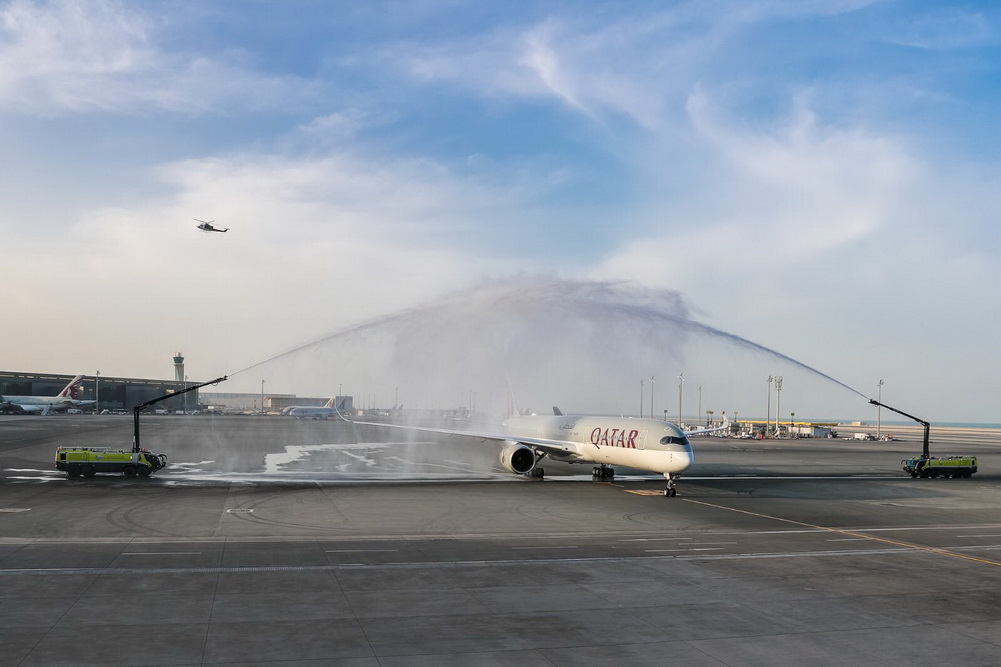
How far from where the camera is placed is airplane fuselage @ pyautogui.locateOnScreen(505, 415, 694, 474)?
38875mm

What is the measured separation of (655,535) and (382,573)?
1159 centimetres

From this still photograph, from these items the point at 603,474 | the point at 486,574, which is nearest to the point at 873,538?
the point at 486,574

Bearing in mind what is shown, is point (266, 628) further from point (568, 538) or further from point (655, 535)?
point (655, 535)

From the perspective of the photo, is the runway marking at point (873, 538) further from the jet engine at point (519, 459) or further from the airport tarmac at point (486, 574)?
the jet engine at point (519, 459)

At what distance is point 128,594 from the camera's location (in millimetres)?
17875

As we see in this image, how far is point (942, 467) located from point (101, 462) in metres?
58.8

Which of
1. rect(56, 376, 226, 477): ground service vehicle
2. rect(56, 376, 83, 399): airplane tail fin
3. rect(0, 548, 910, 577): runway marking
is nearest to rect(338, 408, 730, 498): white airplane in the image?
rect(56, 376, 226, 477): ground service vehicle

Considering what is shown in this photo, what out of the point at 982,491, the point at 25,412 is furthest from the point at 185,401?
the point at 982,491

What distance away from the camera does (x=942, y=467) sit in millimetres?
57781

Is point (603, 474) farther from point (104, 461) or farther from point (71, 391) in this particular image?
point (71, 391)

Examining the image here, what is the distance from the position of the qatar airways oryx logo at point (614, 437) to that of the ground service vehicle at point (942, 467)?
2872 centimetres

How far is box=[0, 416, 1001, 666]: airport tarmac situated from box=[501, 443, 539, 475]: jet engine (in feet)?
11.0

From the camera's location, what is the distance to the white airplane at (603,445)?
39.1m

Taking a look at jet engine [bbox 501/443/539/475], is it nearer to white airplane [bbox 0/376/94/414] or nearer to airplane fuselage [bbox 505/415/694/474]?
airplane fuselage [bbox 505/415/694/474]
